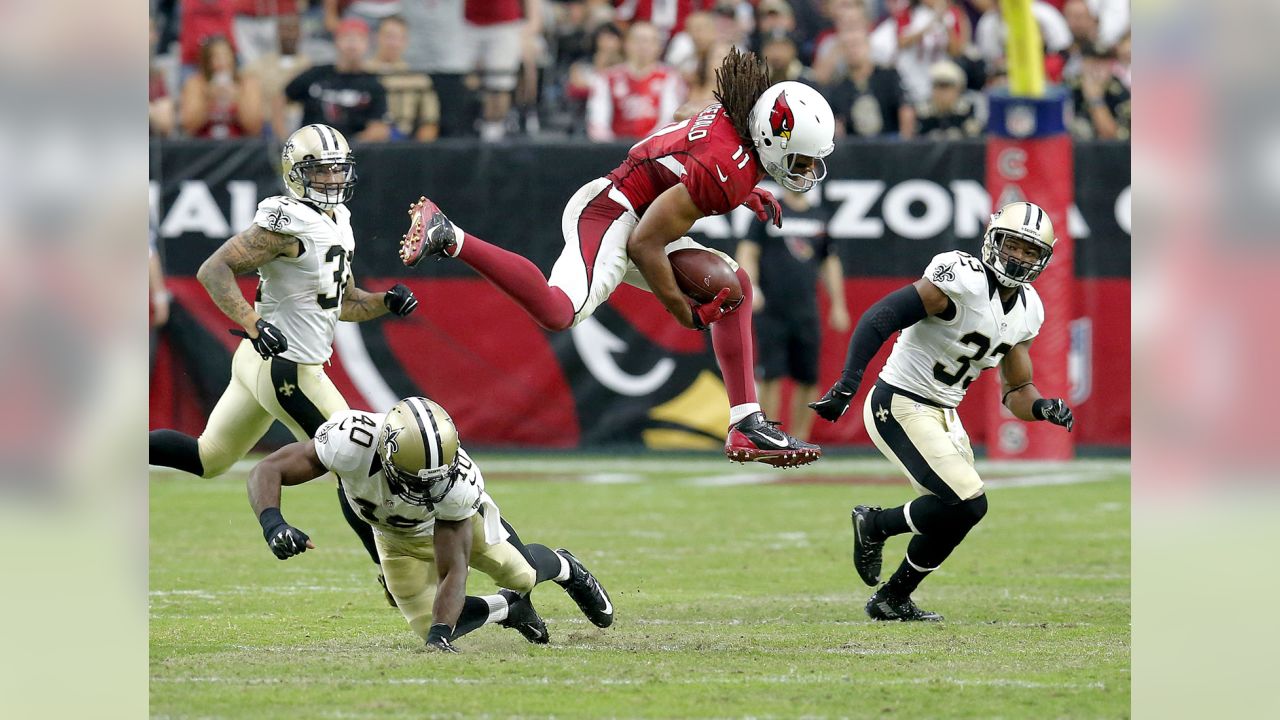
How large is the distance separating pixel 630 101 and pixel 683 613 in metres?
6.52

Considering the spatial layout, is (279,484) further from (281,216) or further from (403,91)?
(403,91)

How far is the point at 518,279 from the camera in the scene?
236 inches

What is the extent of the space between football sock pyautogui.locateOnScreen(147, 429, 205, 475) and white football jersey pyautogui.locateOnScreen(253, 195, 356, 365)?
0.59m

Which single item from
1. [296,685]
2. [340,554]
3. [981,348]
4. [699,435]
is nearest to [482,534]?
[296,685]

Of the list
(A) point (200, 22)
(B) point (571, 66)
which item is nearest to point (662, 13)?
(B) point (571, 66)

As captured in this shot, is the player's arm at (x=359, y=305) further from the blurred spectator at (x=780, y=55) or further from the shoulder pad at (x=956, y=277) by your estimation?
the blurred spectator at (x=780, y=55)

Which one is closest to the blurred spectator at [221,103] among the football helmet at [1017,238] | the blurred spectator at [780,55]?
the blurred spectator at [780,55]

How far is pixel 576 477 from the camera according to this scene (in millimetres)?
11609

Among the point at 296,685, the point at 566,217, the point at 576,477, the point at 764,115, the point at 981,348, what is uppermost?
the point at 764,115

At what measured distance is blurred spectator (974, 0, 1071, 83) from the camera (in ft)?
43.4

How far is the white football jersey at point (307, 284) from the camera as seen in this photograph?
684cm
